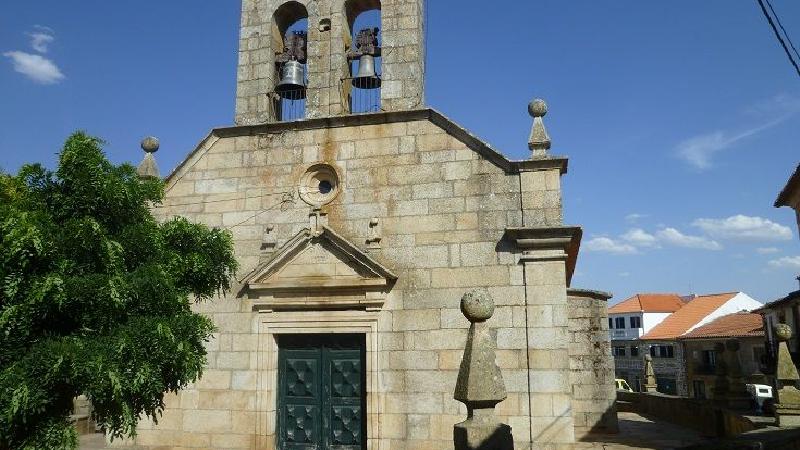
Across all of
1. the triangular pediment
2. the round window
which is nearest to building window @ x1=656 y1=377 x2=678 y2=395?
the triangular pediment

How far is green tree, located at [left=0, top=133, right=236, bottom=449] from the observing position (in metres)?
5.54

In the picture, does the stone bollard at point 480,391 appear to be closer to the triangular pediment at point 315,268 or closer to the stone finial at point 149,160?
the triangular pediment at point 315,268

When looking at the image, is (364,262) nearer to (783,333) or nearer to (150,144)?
(150,144)

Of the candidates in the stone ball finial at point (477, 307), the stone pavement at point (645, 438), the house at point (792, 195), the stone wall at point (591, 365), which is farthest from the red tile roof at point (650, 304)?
the stone ball finial at point (477, 307)

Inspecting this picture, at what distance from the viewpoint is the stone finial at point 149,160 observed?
10547mm

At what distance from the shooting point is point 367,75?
10.3 meters

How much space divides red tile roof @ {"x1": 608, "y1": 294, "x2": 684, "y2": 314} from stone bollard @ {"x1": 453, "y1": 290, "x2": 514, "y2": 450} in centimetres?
5244

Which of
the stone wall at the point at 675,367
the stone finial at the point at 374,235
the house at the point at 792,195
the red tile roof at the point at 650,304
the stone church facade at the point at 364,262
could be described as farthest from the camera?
the red tile roof at the point at 650,304

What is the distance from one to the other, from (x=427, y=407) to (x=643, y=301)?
168ft

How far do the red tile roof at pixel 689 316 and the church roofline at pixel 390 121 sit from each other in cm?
4044

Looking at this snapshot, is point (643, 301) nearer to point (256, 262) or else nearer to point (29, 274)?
point (256, 262)

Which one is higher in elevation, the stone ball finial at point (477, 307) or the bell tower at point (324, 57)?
the bell tower at point (324, 57)

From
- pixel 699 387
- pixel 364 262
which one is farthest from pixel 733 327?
pixel 364 262

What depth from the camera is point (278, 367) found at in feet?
31.1
